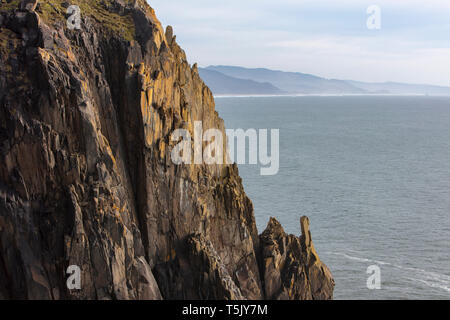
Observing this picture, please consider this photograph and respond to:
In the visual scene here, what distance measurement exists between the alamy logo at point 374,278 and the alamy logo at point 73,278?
3814cm

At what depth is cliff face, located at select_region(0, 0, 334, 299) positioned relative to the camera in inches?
1216

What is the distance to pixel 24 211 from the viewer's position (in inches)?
1206

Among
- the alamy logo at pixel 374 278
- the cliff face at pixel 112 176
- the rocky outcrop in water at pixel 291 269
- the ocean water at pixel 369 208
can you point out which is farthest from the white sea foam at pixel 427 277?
the cliff face at pixel 112 176

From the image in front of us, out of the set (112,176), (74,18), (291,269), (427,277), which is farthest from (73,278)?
(427,277)

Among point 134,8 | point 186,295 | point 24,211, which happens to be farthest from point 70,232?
point 134,8

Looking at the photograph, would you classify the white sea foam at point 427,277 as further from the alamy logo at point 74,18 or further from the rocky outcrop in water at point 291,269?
the alamy logo at point 74,18

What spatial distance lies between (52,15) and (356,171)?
98.4 m

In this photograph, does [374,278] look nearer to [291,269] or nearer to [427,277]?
[427,277]

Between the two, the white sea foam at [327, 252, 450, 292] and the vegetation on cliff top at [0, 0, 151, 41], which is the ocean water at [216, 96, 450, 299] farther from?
the vegetation on cliff top at [0, 0, 151, 41]

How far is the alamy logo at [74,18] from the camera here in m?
34.6

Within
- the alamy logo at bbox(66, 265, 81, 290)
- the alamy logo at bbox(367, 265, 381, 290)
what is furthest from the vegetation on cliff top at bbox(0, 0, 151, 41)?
the alamy logo at bbox(367, 265, 381, 290)

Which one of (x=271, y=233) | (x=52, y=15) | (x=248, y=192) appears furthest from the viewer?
(x=248, y=192)

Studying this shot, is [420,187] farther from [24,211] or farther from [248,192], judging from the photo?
[24,211]

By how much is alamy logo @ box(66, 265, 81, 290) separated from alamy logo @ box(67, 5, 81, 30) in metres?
15.1
